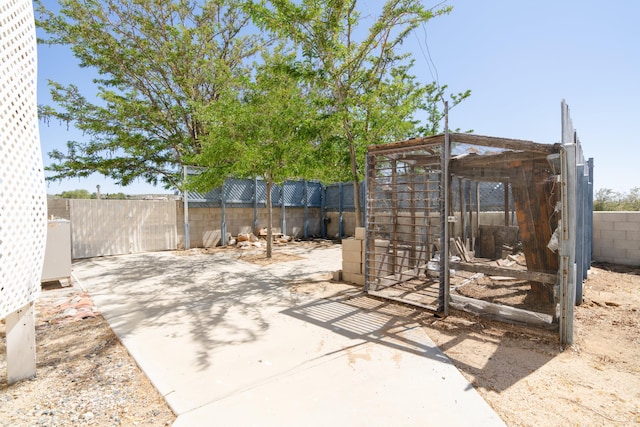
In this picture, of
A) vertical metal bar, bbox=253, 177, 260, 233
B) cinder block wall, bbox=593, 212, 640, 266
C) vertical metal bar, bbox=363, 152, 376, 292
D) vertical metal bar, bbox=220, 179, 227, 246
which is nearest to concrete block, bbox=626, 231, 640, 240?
cinder block wall, bbox=593, 212, 640, 266

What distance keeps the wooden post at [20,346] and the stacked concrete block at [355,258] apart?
4694 mm

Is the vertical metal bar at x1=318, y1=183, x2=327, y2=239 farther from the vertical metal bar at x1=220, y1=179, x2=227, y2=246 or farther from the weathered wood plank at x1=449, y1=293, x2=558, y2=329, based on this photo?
the weathered wood plank at x1=449, y1=293, x2=558, y2=329

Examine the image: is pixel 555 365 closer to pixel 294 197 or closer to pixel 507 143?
pixel 507 143

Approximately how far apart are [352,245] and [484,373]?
3.46 metres

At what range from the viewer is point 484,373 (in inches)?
116

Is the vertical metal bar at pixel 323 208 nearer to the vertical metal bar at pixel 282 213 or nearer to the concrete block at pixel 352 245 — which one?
the vertical metal bar at pixel 282 213

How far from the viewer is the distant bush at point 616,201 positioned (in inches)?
568

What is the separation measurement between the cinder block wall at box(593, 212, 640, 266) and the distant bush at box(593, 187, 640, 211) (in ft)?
27.7

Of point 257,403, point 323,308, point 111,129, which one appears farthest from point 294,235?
point 257,403

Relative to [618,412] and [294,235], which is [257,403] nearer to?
[618,412]

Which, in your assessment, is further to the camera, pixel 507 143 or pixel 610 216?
pixel 610 216

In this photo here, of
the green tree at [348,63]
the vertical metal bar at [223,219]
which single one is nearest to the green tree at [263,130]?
the green tree at [348,63]

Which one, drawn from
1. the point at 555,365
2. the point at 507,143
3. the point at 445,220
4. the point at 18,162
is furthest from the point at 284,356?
the point at 507,143

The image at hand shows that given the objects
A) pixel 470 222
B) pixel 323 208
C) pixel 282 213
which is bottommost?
pixel 470 222
